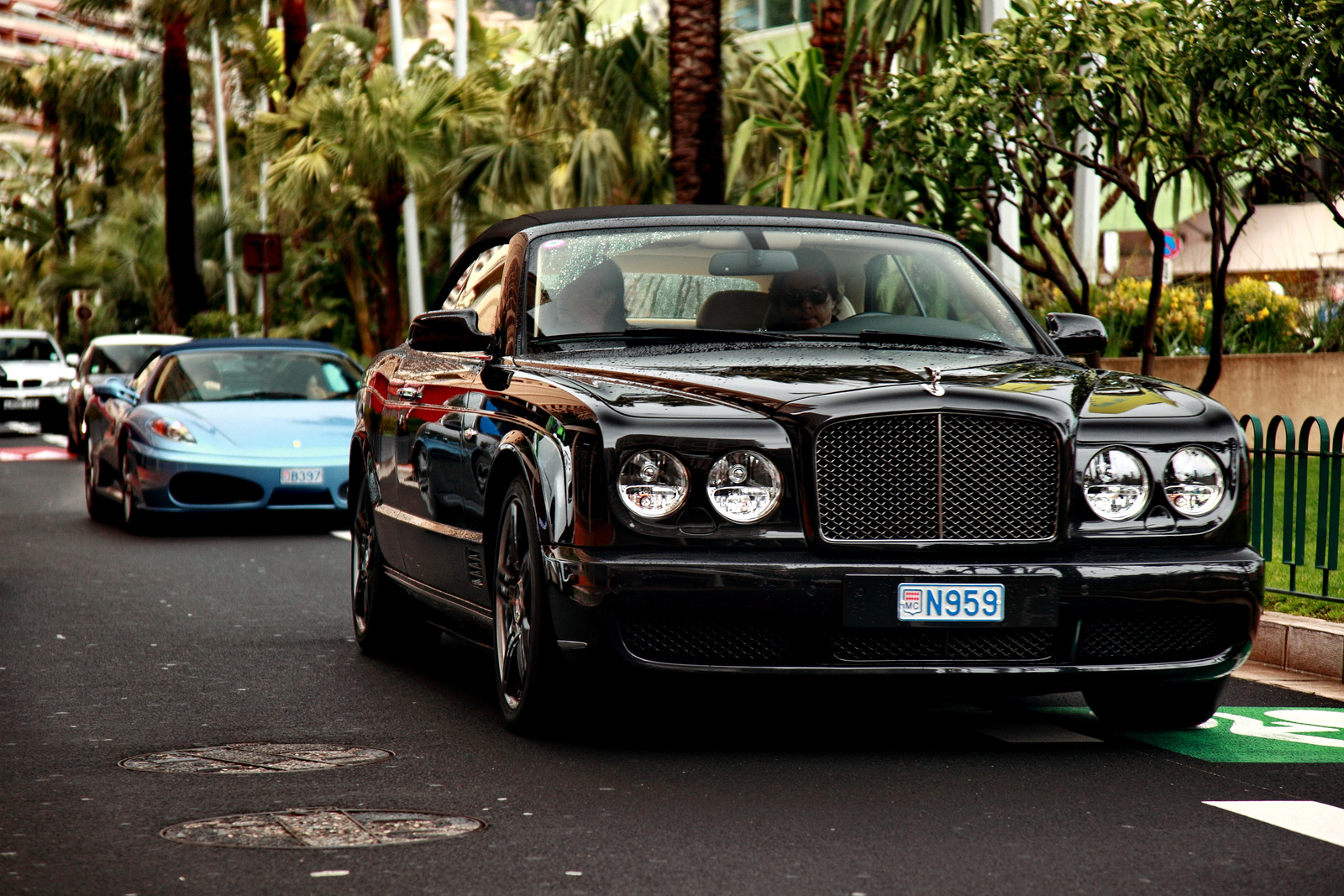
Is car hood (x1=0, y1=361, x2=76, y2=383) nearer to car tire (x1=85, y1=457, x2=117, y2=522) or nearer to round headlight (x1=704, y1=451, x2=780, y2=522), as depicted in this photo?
car tire (x1=85, y1=457, x2=117, y2=522)

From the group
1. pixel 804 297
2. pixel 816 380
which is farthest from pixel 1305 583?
pixel 816 380

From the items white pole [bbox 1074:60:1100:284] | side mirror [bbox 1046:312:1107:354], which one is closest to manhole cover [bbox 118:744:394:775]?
side mirror [bbox 1046:312:1107:354]

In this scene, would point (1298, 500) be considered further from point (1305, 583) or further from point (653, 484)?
point (653, 484)

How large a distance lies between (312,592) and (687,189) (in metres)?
7.81

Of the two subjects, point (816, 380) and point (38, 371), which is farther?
point (38, 371)

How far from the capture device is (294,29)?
35.8 m

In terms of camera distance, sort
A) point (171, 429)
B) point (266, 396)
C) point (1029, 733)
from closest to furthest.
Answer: point (1029, 733), point (171, 429), point (266, 396)

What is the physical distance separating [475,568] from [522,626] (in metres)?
0.55

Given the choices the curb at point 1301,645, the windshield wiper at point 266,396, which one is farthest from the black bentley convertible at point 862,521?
the windshield wiper at point 266,396

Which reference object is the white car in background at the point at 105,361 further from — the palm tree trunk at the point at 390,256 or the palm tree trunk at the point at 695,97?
the palm tree trunk at the point at 695,97

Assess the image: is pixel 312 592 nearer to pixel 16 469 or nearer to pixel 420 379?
pixel 420 379

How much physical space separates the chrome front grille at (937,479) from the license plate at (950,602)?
0.47ft

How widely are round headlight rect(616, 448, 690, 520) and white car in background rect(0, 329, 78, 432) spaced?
2759 centimetres

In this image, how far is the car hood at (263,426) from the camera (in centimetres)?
1373
